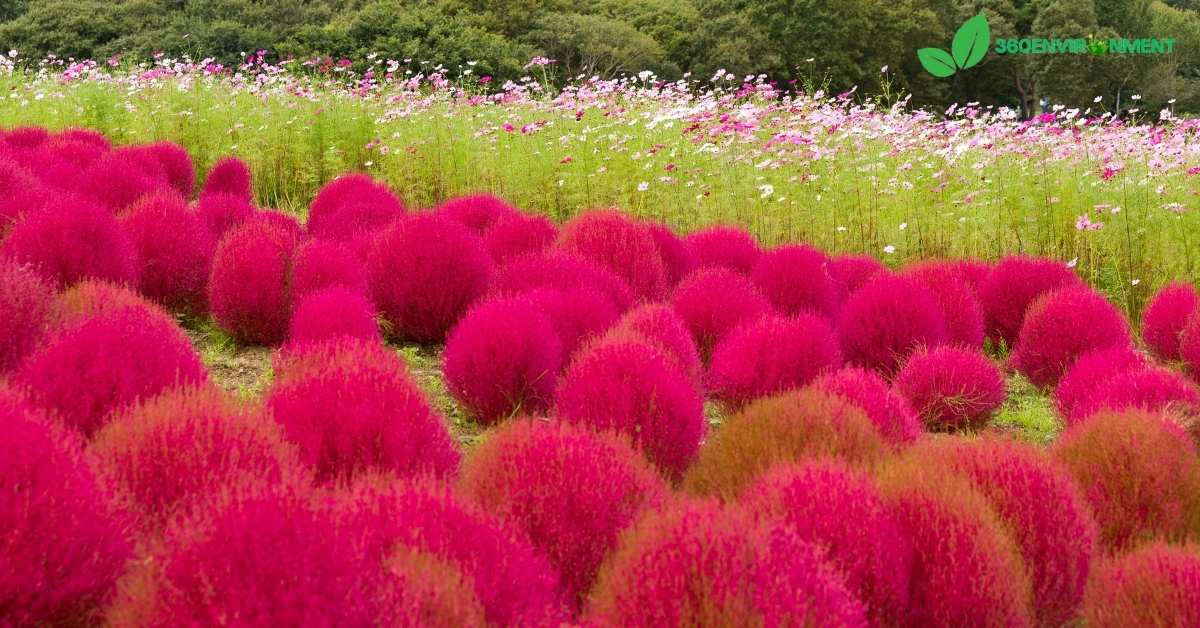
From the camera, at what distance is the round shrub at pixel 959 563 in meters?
1.15

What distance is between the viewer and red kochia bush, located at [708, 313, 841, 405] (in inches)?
83.0

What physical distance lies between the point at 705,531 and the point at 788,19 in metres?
38.1

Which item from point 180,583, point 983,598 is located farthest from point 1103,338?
point 180,583

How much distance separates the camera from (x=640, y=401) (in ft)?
5.49

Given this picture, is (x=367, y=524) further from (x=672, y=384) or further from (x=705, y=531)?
(x=672, y=384)

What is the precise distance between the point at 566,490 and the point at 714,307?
144cm

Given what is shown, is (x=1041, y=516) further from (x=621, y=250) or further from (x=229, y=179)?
(x=229, y=179)

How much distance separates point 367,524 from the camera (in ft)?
3.14

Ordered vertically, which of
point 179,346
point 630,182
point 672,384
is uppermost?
point 179,346

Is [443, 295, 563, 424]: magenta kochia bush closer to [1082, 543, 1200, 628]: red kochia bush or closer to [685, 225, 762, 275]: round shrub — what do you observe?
[1082, 543, 1200, 628]: red kochia bush

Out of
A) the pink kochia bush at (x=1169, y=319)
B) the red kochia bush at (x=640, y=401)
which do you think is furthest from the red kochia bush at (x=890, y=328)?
the red kochia bush at (x=640, y=401)

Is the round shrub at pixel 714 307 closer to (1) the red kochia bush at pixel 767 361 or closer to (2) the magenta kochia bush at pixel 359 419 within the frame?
(1) the red kochia bush at pixel 767 361

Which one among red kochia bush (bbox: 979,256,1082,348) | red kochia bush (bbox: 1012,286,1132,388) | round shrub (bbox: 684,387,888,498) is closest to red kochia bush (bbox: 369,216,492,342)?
round shrub (bbox: 684,387,888,498)

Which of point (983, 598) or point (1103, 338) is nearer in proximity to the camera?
point (983, 598)
